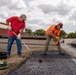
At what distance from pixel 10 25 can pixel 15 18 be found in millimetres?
360

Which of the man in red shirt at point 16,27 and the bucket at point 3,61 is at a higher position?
the man in red shirt at point 16,27

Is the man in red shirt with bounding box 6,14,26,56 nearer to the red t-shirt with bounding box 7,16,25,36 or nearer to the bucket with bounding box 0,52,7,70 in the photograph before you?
the red t-shirt with bounding box 7,16,25,36

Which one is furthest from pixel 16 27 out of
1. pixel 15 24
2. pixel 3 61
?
pixel 3 61

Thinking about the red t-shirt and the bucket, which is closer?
the bucket

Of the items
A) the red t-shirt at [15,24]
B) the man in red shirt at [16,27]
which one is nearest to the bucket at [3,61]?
the man in red shirt at [16,27]

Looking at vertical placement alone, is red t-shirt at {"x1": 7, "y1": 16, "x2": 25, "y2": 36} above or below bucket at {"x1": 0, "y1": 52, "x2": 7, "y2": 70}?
above

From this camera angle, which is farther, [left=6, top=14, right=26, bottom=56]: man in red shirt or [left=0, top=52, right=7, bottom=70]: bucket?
[left=6, top=14, right=26, bottom=56]: man in red shirt

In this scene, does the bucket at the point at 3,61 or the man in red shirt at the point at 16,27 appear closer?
the bucket at the point at 3,61

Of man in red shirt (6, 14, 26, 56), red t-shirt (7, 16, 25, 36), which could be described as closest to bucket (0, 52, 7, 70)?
man in red shirt (6, 14, 26, 56)

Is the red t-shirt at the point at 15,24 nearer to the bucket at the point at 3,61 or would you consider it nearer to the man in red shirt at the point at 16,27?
the man in red shirt at the point at 16,27

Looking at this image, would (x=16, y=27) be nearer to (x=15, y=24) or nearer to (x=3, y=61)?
(x=15, y=24)

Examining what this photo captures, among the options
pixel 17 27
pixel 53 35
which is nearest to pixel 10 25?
pixel 17 27

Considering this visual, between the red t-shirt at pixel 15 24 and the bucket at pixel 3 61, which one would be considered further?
the red t-shirt at pixel 15 24

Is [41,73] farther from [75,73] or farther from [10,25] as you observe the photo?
[10,25]
